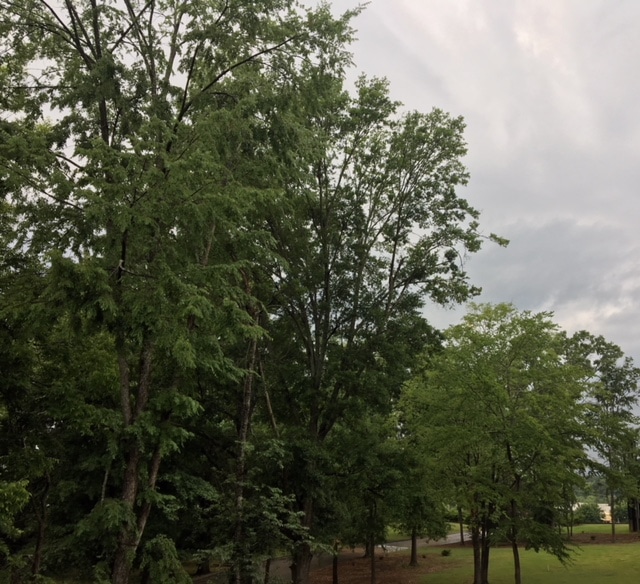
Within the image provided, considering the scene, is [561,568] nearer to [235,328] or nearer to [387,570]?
[387,570]

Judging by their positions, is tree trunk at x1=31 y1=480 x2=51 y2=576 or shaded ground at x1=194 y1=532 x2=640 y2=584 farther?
shaded ground at x1=194 y1=532 x2=640 y2=584

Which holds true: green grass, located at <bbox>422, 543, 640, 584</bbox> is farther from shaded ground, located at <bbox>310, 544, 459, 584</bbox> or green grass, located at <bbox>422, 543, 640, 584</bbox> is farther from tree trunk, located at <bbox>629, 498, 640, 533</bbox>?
tree trunk, located at <bbox>629, 498, 640, 533</bbox>

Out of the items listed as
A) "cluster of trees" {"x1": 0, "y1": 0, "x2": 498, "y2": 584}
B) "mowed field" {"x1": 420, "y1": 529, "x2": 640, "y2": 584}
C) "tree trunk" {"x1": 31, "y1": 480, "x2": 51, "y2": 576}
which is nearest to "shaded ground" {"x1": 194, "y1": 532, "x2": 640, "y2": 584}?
"mowed field" {"x1": 420, "y1": 529, "x2": 640, "y2": 584}

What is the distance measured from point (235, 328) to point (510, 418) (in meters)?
11.0

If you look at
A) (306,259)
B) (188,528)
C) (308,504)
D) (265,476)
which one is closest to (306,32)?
(306,259)

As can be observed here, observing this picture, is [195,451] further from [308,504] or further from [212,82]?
[212,82]

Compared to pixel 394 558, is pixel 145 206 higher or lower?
higher

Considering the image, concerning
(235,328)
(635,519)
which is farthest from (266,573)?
(635,519)

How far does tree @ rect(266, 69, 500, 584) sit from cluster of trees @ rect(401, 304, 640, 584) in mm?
1789

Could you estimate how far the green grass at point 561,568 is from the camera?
22.2 m

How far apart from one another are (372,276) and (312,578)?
2169 centimetres

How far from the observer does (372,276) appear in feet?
59.7

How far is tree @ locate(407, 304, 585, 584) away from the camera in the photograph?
15180 millimetres

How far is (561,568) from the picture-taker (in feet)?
82.6
